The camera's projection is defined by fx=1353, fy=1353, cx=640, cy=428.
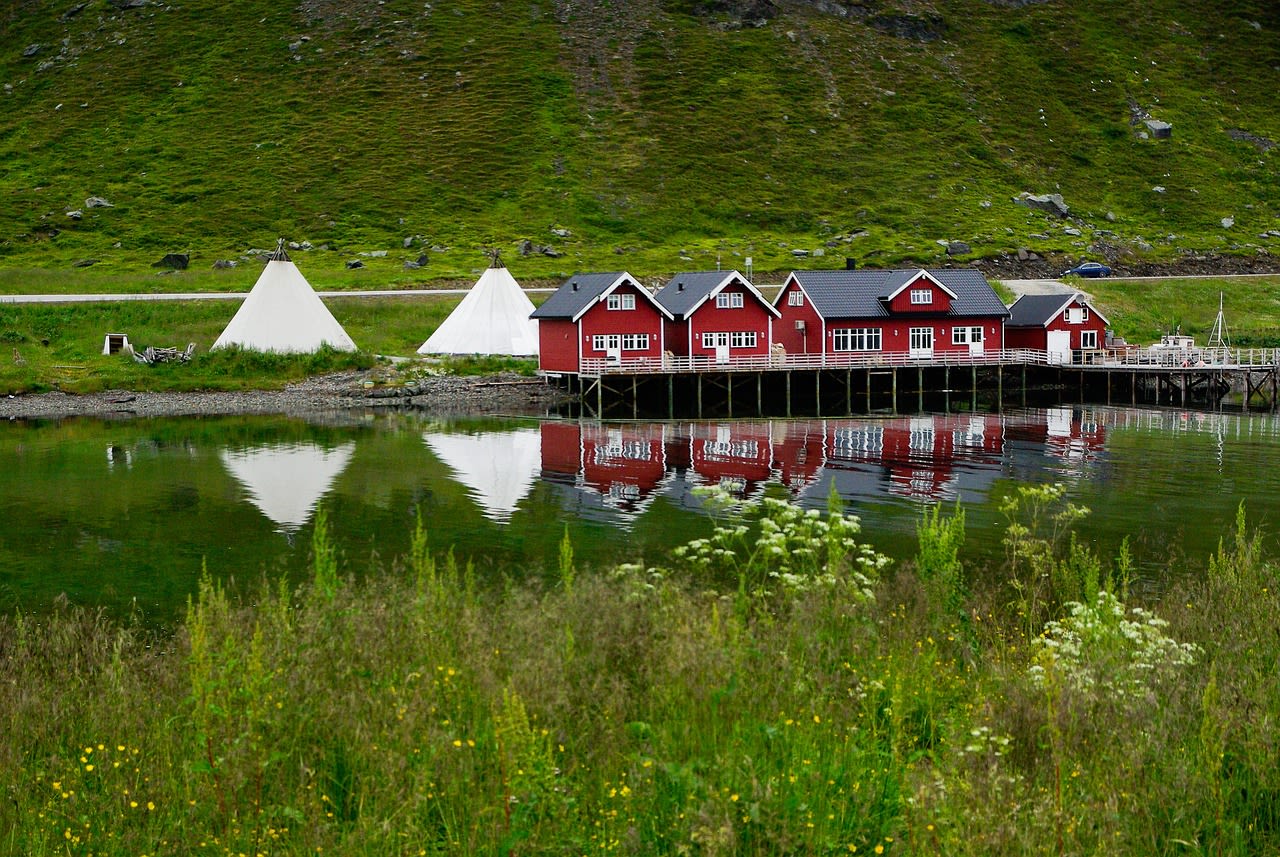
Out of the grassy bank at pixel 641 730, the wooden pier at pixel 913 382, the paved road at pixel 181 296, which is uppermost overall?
the paved road at pixel 181 296

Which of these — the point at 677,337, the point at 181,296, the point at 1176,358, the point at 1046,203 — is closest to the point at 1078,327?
the point at 1176,358

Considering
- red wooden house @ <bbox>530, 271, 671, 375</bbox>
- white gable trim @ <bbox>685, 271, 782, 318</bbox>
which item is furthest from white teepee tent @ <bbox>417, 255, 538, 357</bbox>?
white gable trim @ <bbox>685, 271, 782, 318</bbox>

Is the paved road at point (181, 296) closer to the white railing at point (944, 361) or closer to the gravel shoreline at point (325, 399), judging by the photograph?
the gravel shoreline at point (325, 399)

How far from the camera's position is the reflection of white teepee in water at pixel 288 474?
3657cm

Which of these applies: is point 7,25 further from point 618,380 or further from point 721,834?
point 721,834

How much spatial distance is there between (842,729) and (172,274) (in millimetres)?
91687

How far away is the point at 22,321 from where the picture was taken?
77875 millimetres

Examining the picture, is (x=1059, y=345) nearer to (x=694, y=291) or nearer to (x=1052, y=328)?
(x=1052, y=328)

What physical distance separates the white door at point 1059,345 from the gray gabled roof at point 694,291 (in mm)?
16368

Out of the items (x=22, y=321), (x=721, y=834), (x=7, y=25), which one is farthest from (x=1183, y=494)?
(x=7, y=25)

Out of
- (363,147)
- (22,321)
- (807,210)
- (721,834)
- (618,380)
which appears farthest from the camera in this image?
(363,147)

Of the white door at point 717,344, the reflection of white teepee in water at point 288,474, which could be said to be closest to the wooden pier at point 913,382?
the white door at point 717,344

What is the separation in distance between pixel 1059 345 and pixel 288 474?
50.4 meters

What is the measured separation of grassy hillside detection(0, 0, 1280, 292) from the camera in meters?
115
